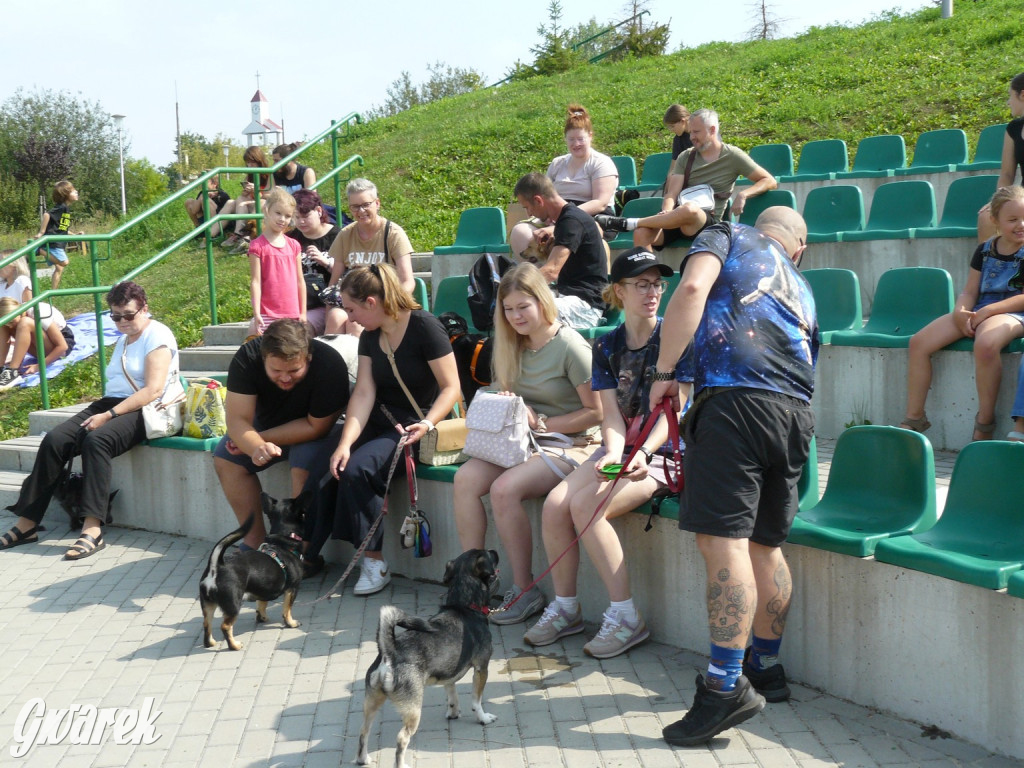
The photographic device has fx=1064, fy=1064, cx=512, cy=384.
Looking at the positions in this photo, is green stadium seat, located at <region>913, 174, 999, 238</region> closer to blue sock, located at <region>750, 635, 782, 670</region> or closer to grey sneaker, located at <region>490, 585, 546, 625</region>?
grey sneaker, located at <region>490, 585, 546, 625</region>

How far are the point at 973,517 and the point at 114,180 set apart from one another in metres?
47.2

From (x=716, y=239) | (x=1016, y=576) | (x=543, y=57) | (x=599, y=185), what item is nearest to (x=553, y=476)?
(x=716, y=239)

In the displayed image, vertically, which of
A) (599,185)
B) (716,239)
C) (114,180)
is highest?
(114,180)

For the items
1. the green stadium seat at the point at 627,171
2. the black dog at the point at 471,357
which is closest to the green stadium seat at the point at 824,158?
the green stadium seat at the point at 627,171

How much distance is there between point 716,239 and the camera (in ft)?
12.1

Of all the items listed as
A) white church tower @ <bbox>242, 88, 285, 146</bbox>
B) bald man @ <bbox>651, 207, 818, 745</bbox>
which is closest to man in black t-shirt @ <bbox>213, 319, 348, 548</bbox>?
bald man @ <bbox>651, 207, 818, 745</bbox>

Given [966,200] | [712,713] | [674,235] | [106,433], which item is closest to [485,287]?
[674,235]

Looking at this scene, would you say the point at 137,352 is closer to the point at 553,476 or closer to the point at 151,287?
the point at 553,476

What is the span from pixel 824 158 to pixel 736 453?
8837mm

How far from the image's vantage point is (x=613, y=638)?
4.55 meters

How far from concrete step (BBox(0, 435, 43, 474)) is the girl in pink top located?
1915 mm

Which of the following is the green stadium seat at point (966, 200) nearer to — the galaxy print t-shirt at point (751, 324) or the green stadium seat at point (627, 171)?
the green stadium seat at point (627, 171)

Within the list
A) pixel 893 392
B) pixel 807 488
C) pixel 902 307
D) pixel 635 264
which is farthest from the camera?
pixel 902 307

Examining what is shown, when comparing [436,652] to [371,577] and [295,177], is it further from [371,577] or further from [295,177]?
[295,177]
